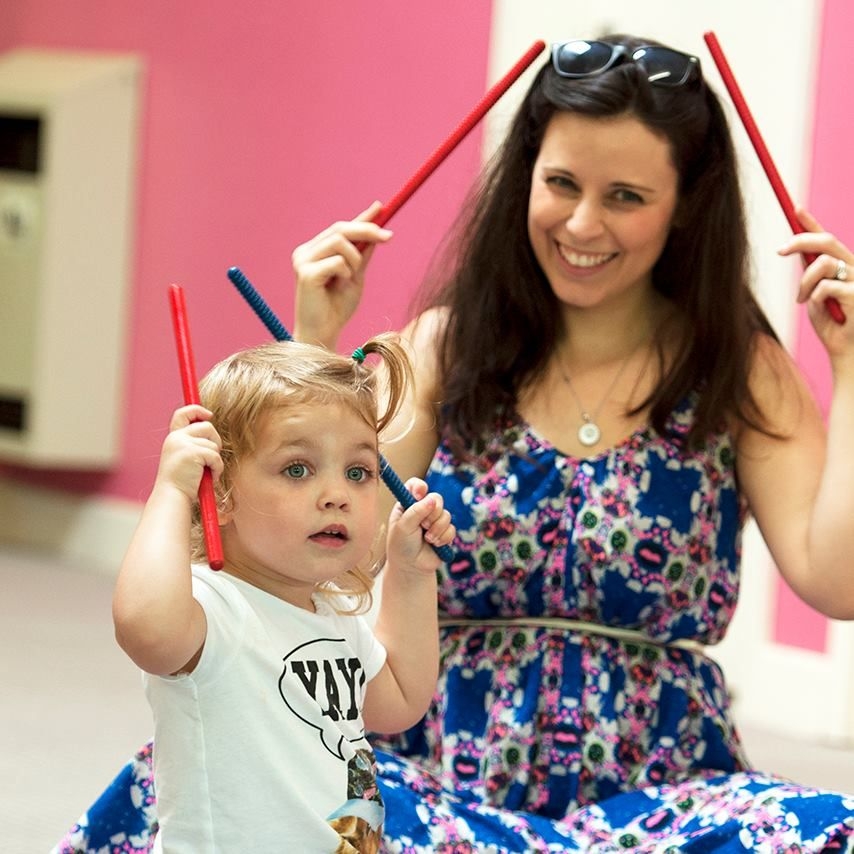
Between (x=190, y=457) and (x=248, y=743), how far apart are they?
0.58 ft

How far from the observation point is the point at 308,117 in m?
3.21

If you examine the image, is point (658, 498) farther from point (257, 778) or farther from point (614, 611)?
point (257, 778)

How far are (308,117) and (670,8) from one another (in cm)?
86

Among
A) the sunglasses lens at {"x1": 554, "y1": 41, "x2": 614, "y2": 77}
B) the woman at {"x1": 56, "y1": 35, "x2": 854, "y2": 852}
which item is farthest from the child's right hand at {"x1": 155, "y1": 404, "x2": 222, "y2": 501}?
the sunglasses lens at {"x1": 554, "y1": 41, "x2": 614, "y2": 77}

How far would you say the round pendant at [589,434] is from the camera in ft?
4.90

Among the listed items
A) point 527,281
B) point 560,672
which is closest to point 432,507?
Answer: point 560,672

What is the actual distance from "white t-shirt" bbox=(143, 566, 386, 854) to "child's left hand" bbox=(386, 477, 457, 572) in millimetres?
121

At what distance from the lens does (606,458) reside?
1473 millimetres

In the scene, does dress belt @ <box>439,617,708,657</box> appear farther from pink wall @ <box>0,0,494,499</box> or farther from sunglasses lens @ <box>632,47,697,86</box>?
pink wall @ <box>0,0,494,499</box>

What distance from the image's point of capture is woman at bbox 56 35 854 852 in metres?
1.42

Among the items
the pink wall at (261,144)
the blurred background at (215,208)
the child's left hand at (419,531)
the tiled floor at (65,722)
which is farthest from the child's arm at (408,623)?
the pink wall at (261,144)

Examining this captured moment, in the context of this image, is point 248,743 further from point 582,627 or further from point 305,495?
point 582,627

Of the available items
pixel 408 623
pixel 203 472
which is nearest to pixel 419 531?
pixel 408 623

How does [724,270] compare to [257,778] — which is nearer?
[257,778]
